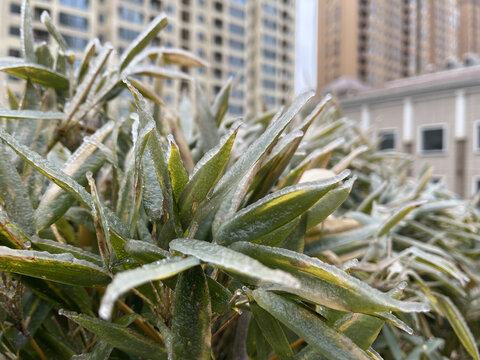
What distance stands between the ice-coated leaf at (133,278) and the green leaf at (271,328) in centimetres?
7

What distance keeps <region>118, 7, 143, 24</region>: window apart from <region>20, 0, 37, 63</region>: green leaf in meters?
16.8

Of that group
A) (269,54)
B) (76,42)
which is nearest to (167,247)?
(76,42)

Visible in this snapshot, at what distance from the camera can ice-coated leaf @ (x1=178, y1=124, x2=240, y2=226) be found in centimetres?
22

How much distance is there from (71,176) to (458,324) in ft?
1.39

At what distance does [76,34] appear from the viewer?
13.3 m

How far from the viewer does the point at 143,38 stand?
39 cm

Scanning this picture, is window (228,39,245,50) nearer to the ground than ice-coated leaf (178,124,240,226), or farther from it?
farther from it

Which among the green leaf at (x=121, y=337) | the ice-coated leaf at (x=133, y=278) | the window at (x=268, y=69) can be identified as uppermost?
the window at (x=268, y=69)

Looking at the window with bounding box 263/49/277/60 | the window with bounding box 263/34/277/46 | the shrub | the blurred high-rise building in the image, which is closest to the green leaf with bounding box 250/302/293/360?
the shrub

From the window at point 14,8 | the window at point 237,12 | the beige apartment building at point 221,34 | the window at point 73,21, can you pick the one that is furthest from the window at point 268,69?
the window at point 14,8

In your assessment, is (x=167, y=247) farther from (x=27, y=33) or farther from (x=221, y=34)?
(x=221, y=34)

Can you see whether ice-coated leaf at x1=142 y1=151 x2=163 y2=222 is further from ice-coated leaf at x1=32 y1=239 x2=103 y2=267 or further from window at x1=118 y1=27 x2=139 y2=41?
window at x1=118 y1=27 x2=139 y2=41

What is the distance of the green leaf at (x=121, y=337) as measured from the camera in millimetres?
226

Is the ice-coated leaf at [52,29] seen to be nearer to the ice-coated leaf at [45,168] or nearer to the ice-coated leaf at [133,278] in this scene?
the ice-coated leaf at [45,168]
